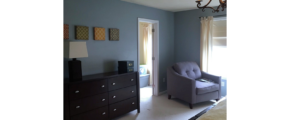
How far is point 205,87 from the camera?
12.5 ft

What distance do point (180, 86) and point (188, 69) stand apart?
1.84 feet

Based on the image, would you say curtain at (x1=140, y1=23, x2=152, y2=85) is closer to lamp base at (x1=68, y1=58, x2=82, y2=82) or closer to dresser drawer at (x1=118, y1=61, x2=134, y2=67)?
dresser drawer at (x1=118, y1=61, x2=134, y2=67)

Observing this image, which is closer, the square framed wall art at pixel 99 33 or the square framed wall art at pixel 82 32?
the square framed wall art at pixel 82 32

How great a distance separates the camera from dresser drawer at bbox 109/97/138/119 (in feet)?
10.4

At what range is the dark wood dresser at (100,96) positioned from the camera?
2588 millimetres

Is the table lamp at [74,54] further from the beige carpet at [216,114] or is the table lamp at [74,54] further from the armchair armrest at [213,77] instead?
the armchair armrest at [213,77]

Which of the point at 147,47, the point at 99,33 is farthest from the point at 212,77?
the point at 99,33

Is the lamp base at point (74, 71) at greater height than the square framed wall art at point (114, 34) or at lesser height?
lesser

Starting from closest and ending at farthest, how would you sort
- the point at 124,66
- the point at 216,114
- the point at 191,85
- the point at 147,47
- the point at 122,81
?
the point at 216,114, the point at 122,81, the point at 124,66, the point at 191,85, the point at 147,47

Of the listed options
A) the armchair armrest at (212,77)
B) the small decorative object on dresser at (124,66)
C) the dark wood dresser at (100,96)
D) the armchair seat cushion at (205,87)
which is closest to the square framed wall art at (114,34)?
the small decorative object on dresser at (124,66)

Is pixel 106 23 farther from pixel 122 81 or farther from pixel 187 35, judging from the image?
pixel 187 35

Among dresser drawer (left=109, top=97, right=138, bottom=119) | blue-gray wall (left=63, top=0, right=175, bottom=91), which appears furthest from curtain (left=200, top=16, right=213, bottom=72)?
dresser drawer (left=109, top=97, right=138, bottom=119)
